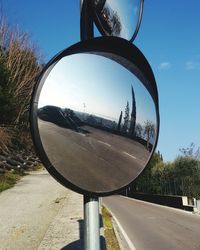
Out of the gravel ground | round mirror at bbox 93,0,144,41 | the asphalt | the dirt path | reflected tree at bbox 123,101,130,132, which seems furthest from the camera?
the dirt path

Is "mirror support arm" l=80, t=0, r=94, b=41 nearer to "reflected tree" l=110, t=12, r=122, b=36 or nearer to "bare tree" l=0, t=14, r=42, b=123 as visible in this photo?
"reflected tree" l=110, t=12, r=122, b=36

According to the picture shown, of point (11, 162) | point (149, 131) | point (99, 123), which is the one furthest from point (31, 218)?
point (11, 162)

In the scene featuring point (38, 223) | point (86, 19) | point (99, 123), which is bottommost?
point (38, 223)

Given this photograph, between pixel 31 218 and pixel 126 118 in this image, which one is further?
pixel 31 218

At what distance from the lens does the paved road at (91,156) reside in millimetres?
1521

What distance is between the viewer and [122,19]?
213cm

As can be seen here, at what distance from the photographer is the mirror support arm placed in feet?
6.51

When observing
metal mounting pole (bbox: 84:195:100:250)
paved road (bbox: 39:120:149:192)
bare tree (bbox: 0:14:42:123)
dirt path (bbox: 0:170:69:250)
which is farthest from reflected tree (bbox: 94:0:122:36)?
bare tree (bbox: 0:14:42:123)

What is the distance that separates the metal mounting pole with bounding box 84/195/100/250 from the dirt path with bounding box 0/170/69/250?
23.9 feet

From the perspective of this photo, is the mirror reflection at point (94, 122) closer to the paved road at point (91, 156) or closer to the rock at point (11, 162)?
the paved road at point (91, 156)

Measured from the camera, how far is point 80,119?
1.59 m

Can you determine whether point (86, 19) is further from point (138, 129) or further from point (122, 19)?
point (138, 129)

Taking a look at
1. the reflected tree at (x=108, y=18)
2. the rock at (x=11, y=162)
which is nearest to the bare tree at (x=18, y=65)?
the rock at (x=11, y=162)

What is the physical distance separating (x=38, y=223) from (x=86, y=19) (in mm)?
10799
